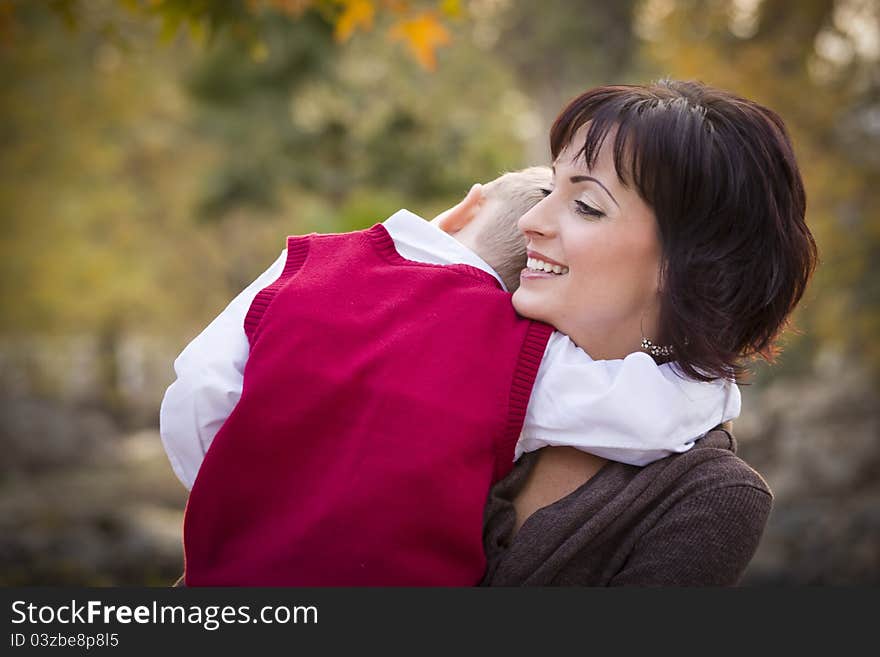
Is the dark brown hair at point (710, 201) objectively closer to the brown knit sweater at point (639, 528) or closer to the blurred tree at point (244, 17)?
the brown knit sweater at point (639, 528)

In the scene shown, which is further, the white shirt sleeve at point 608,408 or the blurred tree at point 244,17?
the blurred tree at point 244,17

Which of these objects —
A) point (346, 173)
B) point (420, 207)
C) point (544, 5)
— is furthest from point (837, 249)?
point (544, 5)

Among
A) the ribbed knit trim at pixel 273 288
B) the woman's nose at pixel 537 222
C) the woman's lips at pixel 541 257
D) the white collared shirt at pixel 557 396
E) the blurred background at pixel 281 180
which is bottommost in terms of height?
the blurred background at pixel 281 180

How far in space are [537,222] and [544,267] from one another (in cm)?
8

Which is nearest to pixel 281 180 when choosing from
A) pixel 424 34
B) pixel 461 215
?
pixel 424 34

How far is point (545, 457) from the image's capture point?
1844 mm

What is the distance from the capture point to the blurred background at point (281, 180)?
8555 millimetres

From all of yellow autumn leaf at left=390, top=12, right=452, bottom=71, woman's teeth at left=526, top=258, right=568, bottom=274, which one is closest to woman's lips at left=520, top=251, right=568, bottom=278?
woman's teeth at left=526, top=258, right=568, bottom=274

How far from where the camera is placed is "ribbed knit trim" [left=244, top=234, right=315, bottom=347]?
1.80 m

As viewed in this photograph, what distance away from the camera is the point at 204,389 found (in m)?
1.76

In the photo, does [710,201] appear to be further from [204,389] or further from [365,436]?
[204,389]

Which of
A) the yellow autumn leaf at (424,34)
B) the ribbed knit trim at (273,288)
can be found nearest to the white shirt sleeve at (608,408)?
the ribbed knit trim at (273,288)

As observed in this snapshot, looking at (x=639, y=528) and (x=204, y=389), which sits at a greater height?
(x=204, y=389)

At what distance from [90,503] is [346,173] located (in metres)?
4.45
